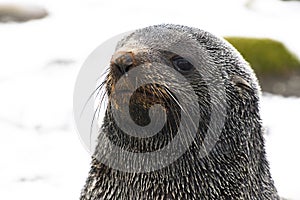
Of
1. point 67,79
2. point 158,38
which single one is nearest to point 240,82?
point 158,38

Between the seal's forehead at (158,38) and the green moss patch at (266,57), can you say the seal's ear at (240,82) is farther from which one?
the green moss patch at (266,57)

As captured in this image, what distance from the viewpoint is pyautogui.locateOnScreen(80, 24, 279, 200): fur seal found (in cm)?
464

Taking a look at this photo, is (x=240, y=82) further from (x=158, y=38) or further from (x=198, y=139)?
(x=158, y=38)

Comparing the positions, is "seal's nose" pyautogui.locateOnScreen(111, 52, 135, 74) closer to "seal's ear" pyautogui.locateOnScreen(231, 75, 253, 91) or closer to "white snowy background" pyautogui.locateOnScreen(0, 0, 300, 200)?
"seal's ear" pyautogui.locateOnScreen(231, 75, 253, 91)

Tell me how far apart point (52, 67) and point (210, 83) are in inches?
226

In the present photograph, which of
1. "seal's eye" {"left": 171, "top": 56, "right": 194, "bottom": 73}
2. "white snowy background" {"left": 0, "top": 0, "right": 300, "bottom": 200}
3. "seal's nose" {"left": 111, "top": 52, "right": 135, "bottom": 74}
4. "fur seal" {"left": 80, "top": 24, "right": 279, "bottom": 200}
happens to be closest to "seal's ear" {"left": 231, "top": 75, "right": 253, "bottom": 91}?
"fur seal" {"left": 80, "top": 24, "right": 279, "bottom": 200}

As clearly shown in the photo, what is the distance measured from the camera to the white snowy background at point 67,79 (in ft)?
25.2

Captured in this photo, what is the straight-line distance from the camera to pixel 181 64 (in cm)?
466

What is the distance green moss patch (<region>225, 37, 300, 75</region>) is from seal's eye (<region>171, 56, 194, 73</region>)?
4.67 m

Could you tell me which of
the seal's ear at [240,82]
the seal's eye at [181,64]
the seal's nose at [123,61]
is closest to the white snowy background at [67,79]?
the seal's ear at [240,82]

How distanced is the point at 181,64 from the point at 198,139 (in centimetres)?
51

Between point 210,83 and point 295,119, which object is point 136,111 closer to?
point 210,83

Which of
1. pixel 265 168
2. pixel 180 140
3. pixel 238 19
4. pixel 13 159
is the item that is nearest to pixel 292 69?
pixel 238 19

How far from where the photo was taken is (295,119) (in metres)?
8.80
